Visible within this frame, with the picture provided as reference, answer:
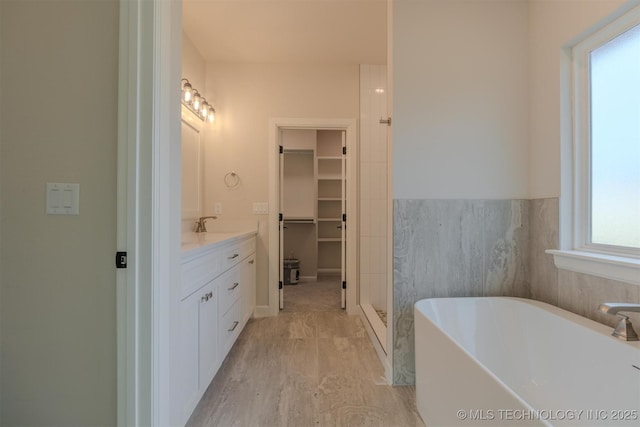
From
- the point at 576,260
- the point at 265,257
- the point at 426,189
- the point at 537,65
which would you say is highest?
the point at 537,65

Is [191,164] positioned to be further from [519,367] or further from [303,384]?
[519,367]

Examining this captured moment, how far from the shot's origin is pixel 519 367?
148 cm

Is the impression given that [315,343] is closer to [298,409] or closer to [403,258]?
[298,409]

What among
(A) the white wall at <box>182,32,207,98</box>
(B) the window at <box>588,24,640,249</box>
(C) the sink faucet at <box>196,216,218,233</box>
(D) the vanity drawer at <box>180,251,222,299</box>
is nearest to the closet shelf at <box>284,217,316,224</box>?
(C) the sink faucet at <box>196,216,218,233</box>

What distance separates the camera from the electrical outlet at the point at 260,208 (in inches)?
118

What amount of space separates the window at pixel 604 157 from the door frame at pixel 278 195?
1.77m

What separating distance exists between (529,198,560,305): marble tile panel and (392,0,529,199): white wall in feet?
0.49

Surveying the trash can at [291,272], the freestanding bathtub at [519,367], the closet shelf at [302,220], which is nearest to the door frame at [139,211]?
the freestanding bathtub at [519,367]

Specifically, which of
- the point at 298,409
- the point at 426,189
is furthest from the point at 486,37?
the point at 298,409

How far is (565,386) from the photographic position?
1294mm

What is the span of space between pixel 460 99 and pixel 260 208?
203cm

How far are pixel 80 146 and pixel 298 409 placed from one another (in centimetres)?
157

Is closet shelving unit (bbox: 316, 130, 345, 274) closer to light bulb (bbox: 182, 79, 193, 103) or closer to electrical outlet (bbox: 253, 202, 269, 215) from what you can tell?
electrical outlet (bbox: 253, 202, 269, 215)

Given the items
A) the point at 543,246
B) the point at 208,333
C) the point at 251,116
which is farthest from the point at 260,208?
the point at 543,246
